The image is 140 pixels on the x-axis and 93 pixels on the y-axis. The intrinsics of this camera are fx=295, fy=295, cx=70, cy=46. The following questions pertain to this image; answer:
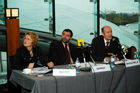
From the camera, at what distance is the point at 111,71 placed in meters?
4.06

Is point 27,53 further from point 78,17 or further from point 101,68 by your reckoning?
point 78,17

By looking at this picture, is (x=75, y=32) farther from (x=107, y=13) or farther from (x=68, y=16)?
(x=107, y=13)

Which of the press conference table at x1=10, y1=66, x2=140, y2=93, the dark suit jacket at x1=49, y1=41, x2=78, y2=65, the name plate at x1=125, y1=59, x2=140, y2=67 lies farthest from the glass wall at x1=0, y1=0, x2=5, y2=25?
the name plate at x1=125, y1=59, x2=140, y2=67

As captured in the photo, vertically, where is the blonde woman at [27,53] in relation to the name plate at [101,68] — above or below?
above

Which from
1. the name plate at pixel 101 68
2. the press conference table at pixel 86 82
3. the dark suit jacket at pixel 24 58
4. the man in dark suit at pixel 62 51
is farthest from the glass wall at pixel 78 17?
the name plate at pixel 101 68

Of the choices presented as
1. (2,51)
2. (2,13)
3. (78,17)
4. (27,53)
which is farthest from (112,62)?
(2,13)

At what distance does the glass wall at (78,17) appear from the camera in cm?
709

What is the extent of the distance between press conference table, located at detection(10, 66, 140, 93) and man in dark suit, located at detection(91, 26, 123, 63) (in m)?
0.50

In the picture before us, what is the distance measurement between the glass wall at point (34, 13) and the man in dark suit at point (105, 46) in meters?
2.66

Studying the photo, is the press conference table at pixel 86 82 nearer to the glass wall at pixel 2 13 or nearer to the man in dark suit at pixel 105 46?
the man in dark suit at pixel 105 46

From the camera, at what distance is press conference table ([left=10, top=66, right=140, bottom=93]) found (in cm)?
344

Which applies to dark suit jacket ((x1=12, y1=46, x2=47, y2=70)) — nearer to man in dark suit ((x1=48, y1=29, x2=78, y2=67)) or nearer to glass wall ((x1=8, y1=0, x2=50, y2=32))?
man in dark suit ((x1=48, y1=29, x2=78, y2=67))

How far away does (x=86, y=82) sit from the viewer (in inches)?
149

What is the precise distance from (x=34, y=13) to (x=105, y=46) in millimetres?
2922
